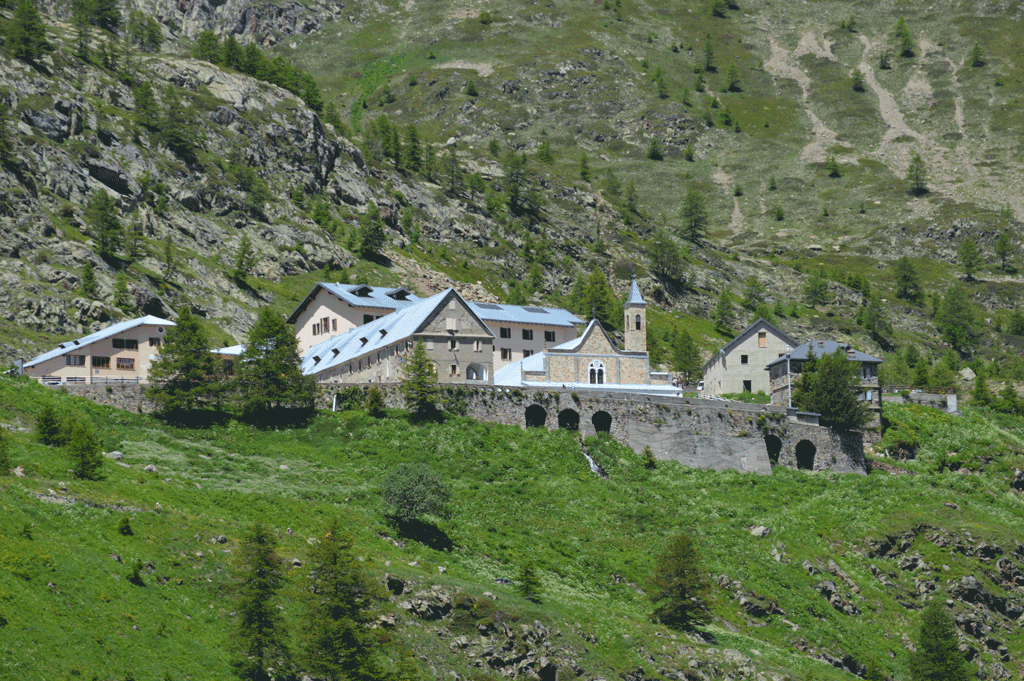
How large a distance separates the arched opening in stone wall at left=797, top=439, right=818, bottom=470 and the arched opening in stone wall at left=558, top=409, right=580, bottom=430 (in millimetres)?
21558

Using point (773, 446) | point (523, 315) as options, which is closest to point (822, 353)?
point (773, 446)

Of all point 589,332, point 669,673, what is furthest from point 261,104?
point 669,673

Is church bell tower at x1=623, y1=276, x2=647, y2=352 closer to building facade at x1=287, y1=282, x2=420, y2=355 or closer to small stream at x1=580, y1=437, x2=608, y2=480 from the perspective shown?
small stream at x1=580, y1=437, x2=608, y2=480

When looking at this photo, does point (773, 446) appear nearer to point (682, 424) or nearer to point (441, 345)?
point (682, 424)

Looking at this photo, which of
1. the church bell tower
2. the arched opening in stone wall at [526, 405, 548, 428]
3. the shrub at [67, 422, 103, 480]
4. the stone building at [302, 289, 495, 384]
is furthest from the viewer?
the church bell tower

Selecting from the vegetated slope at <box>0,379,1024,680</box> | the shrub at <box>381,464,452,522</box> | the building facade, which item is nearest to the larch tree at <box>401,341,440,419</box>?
the vegetated slope at <box>0,379,1024,680</box>

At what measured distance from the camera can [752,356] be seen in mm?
111000

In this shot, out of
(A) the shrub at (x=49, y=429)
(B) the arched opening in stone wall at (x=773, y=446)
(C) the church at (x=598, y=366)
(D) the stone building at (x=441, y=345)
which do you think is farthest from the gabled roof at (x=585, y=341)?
(A) the shrub at (x=49, y=429)

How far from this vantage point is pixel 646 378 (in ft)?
329

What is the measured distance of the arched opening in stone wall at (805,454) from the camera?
91.6m

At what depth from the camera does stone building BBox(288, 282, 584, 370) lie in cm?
11500

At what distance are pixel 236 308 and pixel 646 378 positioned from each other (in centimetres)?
6523

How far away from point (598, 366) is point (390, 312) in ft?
95.3

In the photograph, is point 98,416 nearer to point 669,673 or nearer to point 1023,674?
point 669,673
